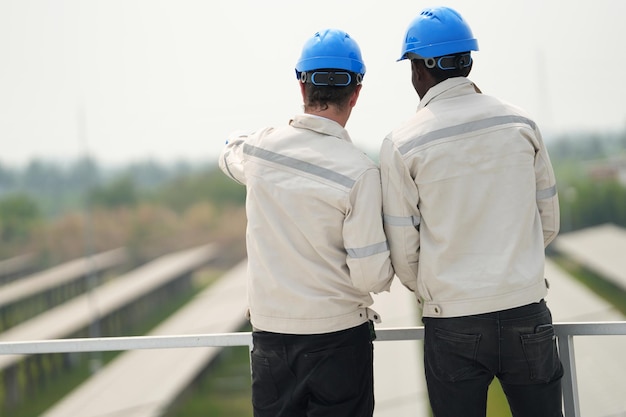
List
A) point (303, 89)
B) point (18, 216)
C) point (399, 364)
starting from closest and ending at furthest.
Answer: point (303, 89)
point (399, 364)
point (18, 216)

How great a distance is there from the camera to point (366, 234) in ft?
3.58

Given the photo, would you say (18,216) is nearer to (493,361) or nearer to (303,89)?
(303,89)

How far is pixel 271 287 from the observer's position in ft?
3.72

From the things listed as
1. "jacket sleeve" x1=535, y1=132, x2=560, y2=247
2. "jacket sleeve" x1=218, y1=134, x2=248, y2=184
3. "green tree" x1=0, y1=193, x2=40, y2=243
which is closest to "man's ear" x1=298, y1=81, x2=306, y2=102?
"jacket sleeve" x1=218, y1=134, x2=248, y2=184

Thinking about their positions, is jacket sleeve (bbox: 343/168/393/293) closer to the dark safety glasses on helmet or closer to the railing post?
the dark safety glasses on helmet

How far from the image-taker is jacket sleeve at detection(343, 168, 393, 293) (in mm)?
1089

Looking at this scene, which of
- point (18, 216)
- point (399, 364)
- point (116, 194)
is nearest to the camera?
point (399, 364)

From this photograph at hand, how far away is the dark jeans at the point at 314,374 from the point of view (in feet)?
3.71

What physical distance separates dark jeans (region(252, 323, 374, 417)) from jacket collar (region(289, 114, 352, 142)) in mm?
322

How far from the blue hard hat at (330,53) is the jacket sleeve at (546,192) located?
0.33 meters

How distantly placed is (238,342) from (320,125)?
0.42 m

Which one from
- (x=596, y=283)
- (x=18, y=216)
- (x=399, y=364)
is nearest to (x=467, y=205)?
(x=399, y=364)

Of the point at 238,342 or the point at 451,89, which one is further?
the point at 238,342

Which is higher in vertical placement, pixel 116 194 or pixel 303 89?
pixel 303 89
